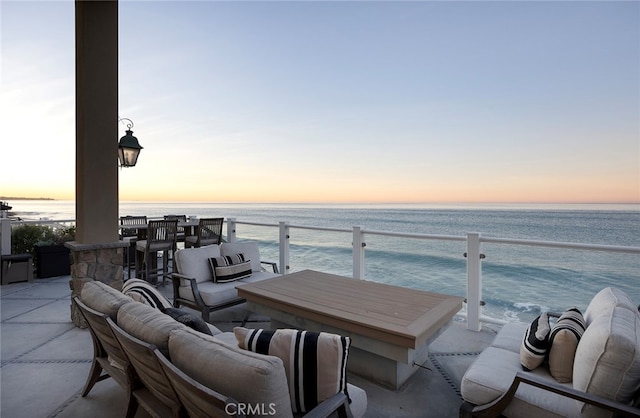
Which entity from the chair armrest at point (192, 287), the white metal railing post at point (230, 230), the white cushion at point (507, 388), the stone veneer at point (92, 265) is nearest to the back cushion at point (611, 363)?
the white cushion at point (507, 388)

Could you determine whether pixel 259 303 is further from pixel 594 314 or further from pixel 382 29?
pixel 382 29

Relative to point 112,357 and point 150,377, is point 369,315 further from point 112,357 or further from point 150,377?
point 112,357

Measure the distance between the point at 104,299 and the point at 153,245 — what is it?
3627mm

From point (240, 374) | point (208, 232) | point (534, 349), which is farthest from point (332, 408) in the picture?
point (208, 232)

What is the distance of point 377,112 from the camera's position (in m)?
10.1

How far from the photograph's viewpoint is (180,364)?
3.93ft

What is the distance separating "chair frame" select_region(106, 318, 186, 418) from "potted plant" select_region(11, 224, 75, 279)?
551 centimetres

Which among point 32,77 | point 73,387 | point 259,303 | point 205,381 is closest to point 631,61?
point 259,303

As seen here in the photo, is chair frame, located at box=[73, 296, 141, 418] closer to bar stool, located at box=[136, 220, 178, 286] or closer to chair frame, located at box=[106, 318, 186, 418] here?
chair frame, located at box=[106, 318, 186, 418]

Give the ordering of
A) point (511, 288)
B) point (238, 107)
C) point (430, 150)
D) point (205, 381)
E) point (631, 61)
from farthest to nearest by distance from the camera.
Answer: point (430, 150)
point (511, 288)
point (238, 107)
point (631, 61)
point (205, 381)

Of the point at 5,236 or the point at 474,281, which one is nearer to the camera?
the point at 474,281

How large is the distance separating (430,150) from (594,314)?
1244 cm

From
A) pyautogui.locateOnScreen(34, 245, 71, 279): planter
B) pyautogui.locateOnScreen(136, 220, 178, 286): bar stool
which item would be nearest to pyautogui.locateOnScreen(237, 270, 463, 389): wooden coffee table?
pyautogui.locateOnScreen(136, 220, 178, 286): bar stool

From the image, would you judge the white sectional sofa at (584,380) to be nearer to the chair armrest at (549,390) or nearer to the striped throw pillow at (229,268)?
the chair armrest at (549,390)
